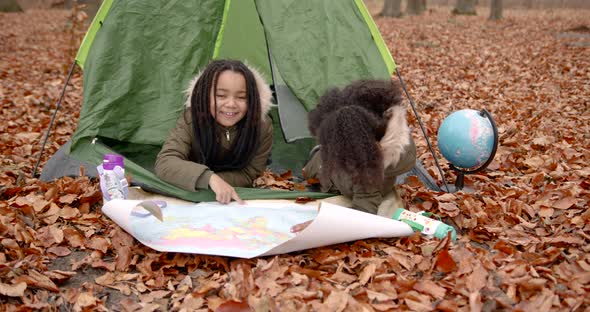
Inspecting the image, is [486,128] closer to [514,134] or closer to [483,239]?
[483,239]

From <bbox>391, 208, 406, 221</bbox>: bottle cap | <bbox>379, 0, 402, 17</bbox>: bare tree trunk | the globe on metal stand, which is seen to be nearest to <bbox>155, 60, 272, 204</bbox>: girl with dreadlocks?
<bbox>391, 208, 406, 221</bbox>: bottle cap

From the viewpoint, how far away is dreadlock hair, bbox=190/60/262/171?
11.0 ft

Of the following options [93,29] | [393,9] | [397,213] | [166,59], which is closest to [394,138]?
[397,213]

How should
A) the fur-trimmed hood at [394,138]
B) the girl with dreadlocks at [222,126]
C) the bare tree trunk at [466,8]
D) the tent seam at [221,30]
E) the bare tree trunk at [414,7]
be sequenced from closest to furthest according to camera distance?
the fur-trimmed hood at [394,138], the girl with dreadlocks at [222,126], the tent seam at [221,30], the bare tree trunk at [466,8], the bare tree trunk at [414,7]

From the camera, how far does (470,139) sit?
10.5 feet

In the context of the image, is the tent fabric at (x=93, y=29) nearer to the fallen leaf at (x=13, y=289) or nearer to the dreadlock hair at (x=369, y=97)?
the dreadlock hair at (x=369, y=97)

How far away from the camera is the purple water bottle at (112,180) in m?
3.03

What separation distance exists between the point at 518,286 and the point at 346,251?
0.83m

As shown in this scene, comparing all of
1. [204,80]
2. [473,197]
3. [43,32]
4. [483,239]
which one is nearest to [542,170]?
[473,197]

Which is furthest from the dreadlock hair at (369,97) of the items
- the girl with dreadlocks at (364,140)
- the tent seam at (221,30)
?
the tent seam at (221,30)

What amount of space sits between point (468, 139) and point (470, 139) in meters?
0.01

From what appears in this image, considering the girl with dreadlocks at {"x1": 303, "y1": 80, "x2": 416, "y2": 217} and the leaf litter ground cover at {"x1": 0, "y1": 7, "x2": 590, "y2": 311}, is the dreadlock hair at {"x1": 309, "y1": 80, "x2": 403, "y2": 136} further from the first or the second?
the leaf litter ground cover at {"x1": 0, "y1": 7, "x2": 590, "y2": 311}

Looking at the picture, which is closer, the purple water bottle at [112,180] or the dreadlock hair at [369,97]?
the dreadlock hair at [369,97]

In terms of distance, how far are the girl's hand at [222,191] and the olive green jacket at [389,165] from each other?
57 cm
